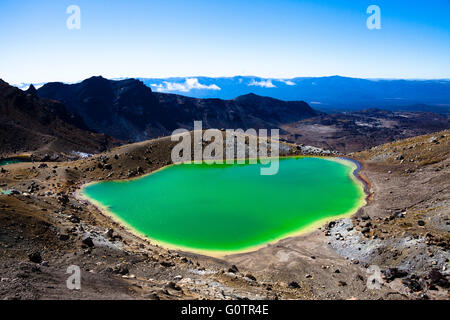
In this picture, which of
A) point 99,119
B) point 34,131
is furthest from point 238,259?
point 99,119

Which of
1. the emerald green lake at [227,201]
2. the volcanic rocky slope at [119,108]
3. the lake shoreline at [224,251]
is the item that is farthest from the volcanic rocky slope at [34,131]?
the emerald green lake at [227,201]

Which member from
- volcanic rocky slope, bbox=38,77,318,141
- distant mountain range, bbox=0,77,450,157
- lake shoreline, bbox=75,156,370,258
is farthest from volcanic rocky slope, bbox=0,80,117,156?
lake shoreline, bbox=75,156,370,258

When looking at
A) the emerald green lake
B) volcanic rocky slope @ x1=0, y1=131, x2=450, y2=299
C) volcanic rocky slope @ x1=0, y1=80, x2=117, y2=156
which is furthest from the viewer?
volcanic rocky slope @ x1=0, y1=80, x2=117, y2=156

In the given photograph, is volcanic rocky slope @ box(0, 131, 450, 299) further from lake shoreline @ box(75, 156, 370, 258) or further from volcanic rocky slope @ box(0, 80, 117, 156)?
volcanic rocky slope @ box(0, 80, 117, 156)

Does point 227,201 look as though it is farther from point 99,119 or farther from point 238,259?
point 99,119

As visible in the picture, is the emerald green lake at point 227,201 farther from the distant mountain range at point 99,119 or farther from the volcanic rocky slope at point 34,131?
the distant mountain range at point 99,119
